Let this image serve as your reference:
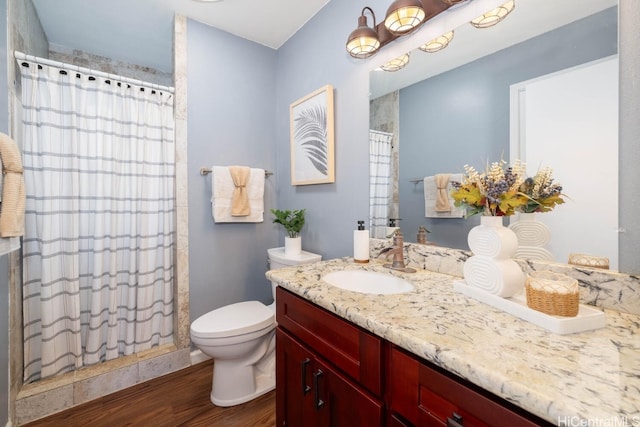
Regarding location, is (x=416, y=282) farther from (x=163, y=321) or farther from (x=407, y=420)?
(x=163, y=321)

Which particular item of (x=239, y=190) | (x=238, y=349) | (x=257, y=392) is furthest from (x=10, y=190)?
(x=257, y=392)

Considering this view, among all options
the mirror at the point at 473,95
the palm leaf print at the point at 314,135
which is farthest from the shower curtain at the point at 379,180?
the palm leaf print at the point at 314,135

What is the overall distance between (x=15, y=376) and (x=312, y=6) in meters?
2.74

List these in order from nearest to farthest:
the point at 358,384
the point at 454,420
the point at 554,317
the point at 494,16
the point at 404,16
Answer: the point at 454,420
the point at 554,317
the point at 358,384
the point at 494,16
the point at 404,16

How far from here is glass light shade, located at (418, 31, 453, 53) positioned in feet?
3.78

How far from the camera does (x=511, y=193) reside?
837 mm

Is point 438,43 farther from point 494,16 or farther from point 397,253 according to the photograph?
point 397,253

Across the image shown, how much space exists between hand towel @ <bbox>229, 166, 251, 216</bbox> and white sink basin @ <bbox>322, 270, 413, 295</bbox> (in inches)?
41.4

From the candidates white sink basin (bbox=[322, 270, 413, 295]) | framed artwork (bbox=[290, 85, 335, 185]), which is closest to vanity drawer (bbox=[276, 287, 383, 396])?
white sink basin (bbox=[322, 270, 413, 295])

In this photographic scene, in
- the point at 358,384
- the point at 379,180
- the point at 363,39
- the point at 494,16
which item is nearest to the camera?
the point at 358,384

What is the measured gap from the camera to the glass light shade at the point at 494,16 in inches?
38.2

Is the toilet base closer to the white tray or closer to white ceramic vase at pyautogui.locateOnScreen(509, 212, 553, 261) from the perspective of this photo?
the white tray

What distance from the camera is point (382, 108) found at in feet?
4.68

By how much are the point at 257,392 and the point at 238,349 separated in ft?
1.16
